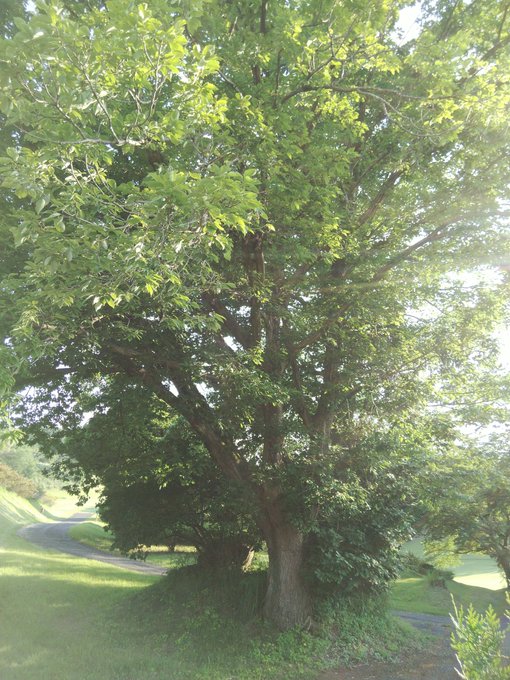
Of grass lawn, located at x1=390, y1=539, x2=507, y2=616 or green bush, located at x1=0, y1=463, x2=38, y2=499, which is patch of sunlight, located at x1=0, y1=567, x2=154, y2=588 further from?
green bush, located at x1=0, y1=463, x2=38, y2=499

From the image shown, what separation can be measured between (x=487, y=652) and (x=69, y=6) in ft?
24.6

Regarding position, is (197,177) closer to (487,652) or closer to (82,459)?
(487,652)

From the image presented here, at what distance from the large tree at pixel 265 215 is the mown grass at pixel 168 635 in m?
0.85

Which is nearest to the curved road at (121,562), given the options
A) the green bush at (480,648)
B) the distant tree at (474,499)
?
the distant tree at (474,499)

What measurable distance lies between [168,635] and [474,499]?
10080mm

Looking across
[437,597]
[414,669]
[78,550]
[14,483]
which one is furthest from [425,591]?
[14,483]

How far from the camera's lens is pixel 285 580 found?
355 inches

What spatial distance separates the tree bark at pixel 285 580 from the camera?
28.9 ft

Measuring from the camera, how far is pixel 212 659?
7770mm

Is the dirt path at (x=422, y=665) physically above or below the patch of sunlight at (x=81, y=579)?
below

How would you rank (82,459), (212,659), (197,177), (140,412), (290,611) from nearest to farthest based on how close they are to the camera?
(197,177)
(212,659)
(290,611)
(140,412)
(82,459)

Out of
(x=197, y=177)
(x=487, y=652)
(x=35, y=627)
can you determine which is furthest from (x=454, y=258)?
(x=35, y=627)

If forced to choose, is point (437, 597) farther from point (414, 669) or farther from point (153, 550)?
point (414, 669)

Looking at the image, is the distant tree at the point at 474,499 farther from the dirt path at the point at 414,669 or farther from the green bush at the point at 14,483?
the green bush at the point at 14,483
